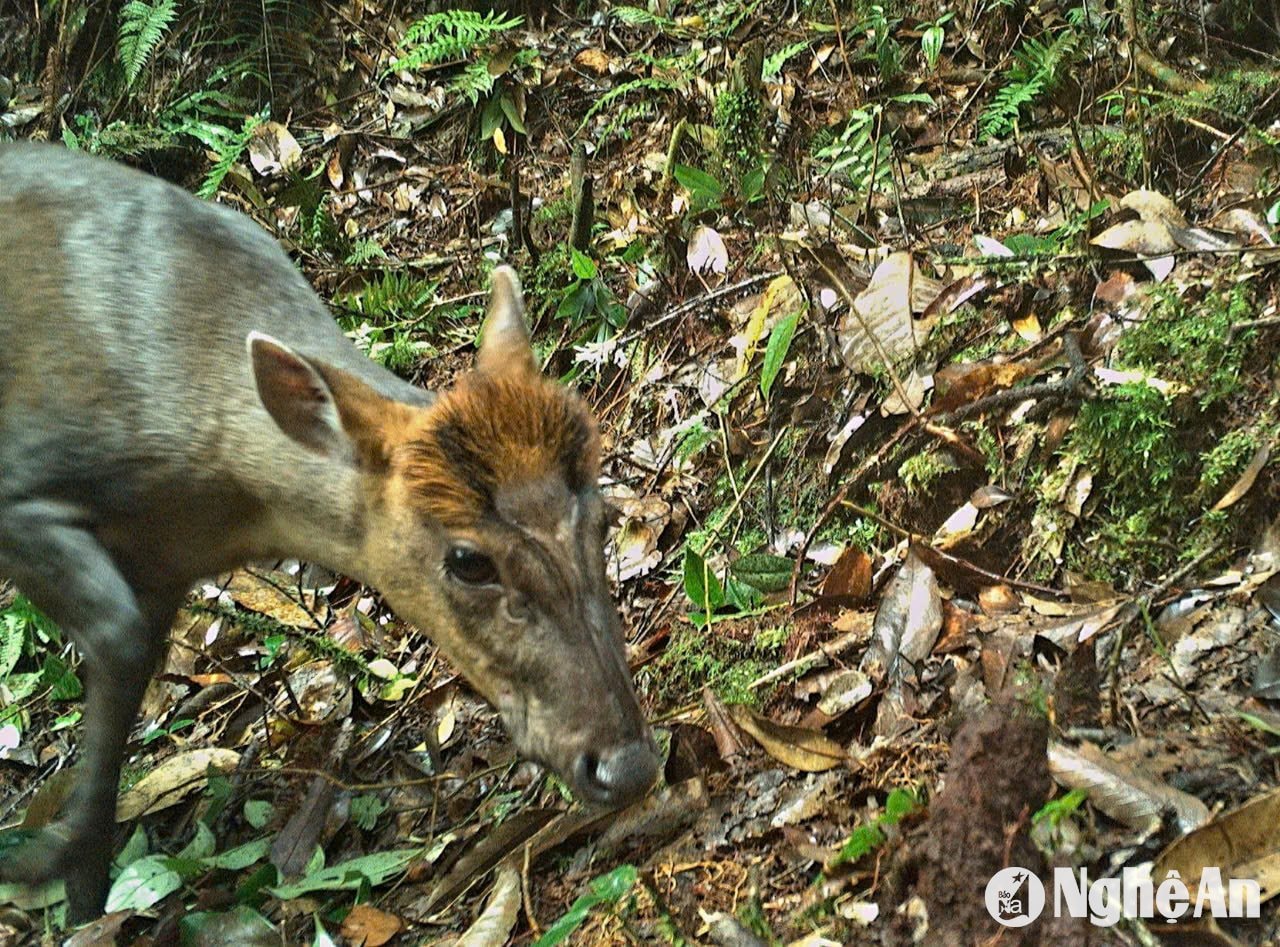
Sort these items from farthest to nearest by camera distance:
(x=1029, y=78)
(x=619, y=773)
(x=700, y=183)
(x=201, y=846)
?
(x=700, y=183) → (x=1029, y=78) → (x=201, y=846) → (x=619, y=773)

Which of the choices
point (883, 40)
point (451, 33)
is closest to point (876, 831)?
point (883, 40)

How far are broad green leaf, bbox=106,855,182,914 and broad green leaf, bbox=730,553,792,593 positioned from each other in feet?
8.78

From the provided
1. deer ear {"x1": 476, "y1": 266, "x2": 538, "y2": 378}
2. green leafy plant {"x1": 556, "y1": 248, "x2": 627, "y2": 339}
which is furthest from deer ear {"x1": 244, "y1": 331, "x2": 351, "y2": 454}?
green leafy plant {"x1": 556, "y1": 248, "x2": 627, "y2": 339}

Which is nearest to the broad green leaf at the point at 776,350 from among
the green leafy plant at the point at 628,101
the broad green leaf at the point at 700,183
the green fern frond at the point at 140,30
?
the broad green leaf at the point at 700,183

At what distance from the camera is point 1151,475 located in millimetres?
4508

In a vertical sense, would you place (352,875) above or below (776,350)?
below

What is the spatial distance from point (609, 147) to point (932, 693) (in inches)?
239

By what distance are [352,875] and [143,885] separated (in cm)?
92

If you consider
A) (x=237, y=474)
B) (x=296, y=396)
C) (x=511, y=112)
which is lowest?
(x=237, y=474)

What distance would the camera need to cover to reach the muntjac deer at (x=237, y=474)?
4.31 meters

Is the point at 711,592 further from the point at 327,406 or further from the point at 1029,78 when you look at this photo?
the point at 1029,78

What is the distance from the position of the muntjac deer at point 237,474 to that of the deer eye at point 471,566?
11mm

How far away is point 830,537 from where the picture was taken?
538 cm

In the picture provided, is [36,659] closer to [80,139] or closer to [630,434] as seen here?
[630,434]
